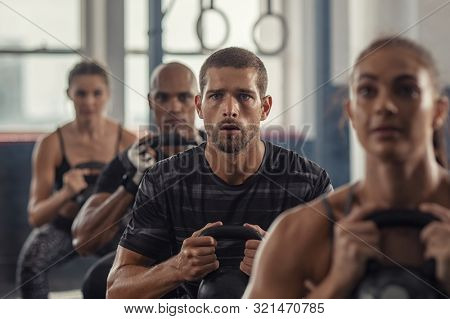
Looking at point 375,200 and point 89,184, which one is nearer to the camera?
point 375,200

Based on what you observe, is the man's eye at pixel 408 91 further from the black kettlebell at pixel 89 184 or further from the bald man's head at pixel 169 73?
the black kettlebell at pixel 89 184

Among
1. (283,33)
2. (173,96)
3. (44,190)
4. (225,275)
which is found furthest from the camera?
(44,190)

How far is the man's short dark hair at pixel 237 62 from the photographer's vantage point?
144 cm

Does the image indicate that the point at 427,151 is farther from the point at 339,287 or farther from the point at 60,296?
the point at 60,296

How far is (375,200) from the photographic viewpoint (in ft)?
4.24

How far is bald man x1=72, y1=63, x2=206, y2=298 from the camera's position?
5.40 feet

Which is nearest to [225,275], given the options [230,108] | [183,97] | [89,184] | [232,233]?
[232,233]

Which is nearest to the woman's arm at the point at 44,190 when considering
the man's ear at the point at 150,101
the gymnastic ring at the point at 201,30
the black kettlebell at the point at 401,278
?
the man's ear at the point at 150,101

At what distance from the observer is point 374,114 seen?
1249 millimetres

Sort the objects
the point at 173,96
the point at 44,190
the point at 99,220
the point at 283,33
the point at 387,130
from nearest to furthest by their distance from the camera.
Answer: the point at 387,130, the point at 283,33, the point at 173,96, the point at 99,220, the point at 44,190

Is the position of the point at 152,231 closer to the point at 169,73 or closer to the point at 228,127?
the point at 228,127

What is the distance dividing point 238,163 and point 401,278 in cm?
37

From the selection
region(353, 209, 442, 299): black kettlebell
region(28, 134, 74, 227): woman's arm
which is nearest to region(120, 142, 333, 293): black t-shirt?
region(353, 209, 442, 299): black kettlebell

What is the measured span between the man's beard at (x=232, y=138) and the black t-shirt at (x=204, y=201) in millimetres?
51
